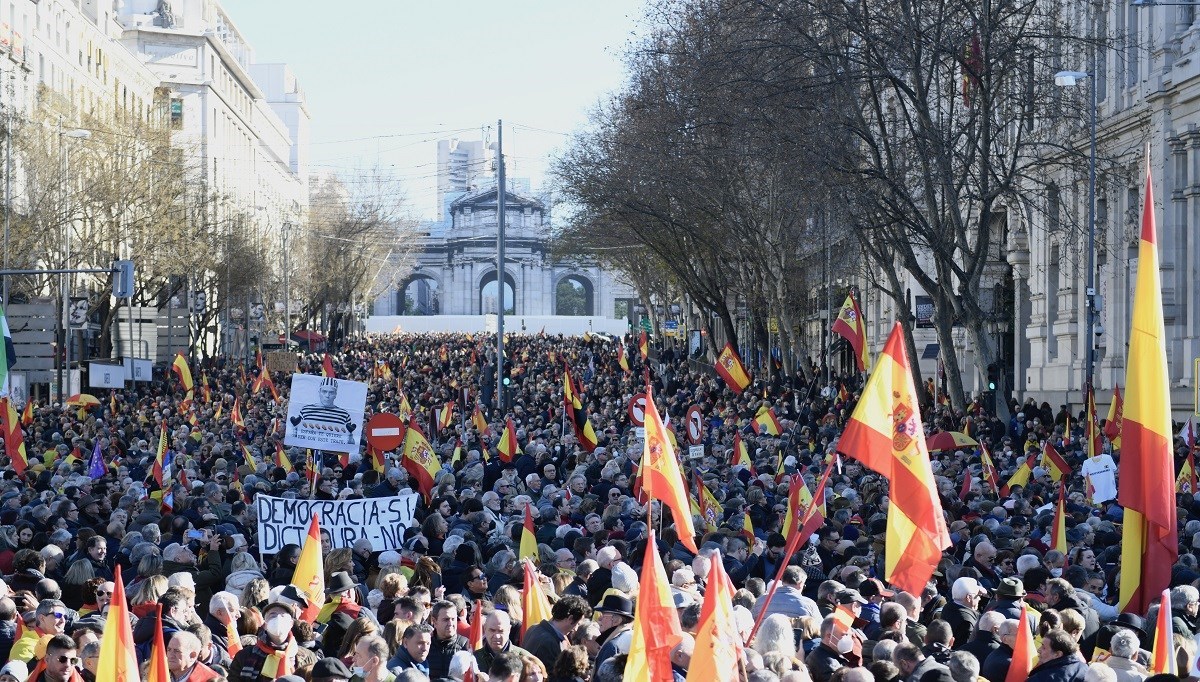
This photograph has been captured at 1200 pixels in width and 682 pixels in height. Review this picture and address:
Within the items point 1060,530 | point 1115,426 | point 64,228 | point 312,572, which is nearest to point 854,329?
point 1115,426

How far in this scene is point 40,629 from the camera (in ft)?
29.8

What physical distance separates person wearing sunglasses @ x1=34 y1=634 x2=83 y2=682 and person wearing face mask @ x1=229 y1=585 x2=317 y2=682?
2.39 feet

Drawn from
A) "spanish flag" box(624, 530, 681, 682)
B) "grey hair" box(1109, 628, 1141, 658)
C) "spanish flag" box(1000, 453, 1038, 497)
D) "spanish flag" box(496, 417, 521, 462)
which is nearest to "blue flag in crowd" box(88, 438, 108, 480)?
"spanish flag" box(496, 417, 521, 462)

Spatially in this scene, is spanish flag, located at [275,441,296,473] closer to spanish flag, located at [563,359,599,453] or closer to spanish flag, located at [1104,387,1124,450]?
spanish flag, located at [563,359,599,453]

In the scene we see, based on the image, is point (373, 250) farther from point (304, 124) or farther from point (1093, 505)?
point (1093, 505)

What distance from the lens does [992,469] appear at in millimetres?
19969

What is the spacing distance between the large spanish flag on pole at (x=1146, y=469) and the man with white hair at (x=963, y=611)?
103 centimetres

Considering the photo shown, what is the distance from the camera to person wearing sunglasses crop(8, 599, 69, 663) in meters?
8.95

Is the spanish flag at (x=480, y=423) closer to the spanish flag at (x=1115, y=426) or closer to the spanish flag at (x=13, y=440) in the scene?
the spanish flag at (x=13, y=440)

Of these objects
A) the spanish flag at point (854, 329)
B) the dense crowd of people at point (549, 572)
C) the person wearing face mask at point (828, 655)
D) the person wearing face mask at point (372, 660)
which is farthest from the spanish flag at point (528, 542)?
the spanish flag at point (854, 329)

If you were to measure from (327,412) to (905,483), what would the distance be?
9.44 metres

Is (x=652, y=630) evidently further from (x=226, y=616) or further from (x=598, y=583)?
(x=598, y=583)

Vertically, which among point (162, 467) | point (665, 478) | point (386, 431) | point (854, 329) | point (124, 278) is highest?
point (124, 278)

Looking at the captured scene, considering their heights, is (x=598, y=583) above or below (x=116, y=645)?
below
